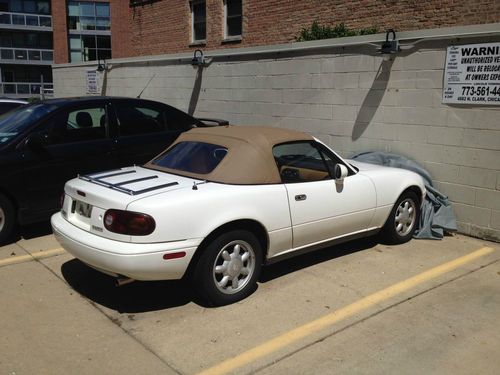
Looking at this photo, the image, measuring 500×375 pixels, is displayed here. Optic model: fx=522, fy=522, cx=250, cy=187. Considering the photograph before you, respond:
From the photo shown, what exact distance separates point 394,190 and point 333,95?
2.48 metres

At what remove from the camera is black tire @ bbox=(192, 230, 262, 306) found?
4.02m

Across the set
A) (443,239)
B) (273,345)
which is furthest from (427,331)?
(443,239)

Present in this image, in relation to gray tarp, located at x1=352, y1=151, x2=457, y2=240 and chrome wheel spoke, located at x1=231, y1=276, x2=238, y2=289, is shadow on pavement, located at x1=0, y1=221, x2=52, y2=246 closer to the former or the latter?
chrome wheel spoke, located at x1=231, y1=276, x2=238, y2=289

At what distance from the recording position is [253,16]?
50.7 ft

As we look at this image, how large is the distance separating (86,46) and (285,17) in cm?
3613

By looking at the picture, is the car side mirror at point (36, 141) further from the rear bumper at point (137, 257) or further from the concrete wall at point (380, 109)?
the concrete wall at point (380, 109)

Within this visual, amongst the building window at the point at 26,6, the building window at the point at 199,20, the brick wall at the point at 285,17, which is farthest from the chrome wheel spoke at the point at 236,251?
the building window at the point at 26,6

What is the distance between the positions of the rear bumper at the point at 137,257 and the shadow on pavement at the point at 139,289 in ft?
1.42

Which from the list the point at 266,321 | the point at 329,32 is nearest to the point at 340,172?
the point at 266,321

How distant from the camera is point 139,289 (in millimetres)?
4598

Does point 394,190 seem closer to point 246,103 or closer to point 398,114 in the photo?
point 398,114

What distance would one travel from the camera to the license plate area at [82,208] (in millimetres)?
4207

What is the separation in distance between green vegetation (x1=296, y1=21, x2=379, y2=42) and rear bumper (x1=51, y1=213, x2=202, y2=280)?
9.36 m

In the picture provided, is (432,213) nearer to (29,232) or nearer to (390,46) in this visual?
(390,46)
